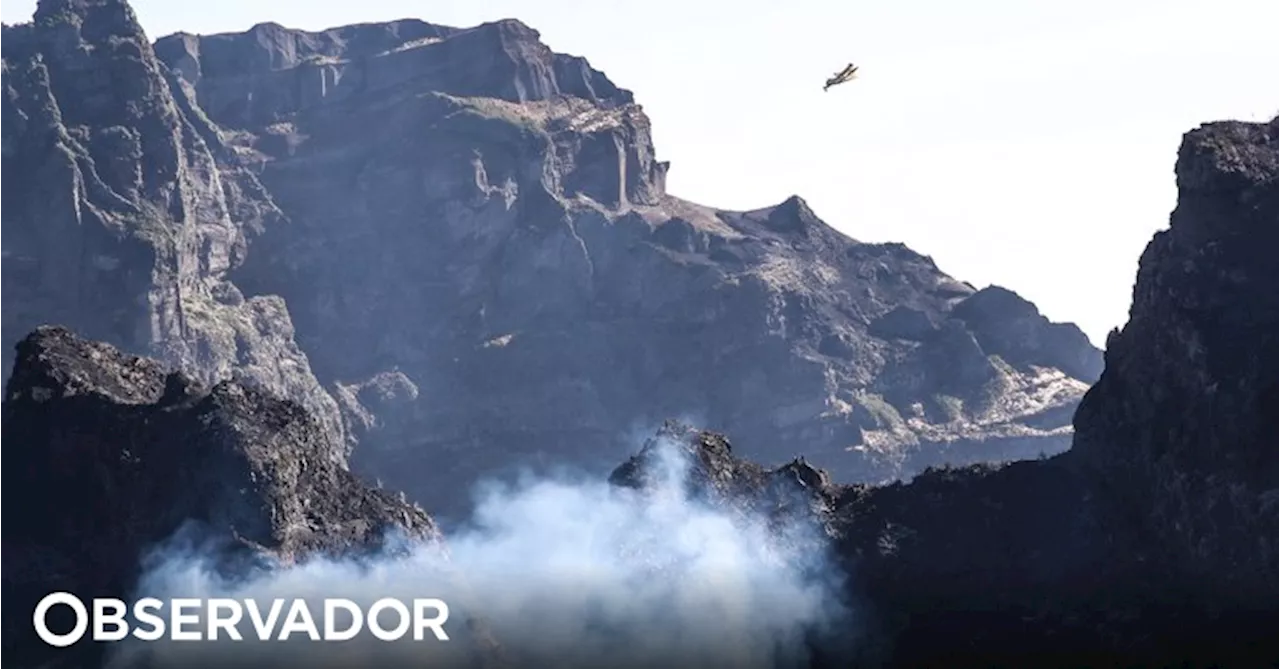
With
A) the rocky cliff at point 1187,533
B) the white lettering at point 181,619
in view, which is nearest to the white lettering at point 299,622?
the white lettering at point 181,619

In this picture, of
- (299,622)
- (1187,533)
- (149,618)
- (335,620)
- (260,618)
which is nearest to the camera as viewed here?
(1187,533)

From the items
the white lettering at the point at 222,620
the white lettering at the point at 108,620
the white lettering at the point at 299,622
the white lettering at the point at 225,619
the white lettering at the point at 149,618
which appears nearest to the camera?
the white lettering at the point at 299,622

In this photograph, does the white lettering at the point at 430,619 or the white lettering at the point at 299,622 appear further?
the white lettering at the point at 430,619

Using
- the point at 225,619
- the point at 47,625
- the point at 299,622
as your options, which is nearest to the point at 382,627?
the point at 299,622

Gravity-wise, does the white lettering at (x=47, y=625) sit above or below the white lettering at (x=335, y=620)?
above

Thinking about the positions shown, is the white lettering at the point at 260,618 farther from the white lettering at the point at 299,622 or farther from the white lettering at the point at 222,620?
the white lettering at the point at 299,622

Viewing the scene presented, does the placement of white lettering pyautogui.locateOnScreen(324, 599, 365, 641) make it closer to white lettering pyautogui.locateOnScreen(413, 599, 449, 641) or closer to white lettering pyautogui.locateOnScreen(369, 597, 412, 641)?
white lettering pyautogui.locateOnScreen(369, 597, 412, 641)

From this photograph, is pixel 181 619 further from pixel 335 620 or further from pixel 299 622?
pixel 335 620

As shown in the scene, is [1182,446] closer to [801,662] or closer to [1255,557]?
[1255,557]

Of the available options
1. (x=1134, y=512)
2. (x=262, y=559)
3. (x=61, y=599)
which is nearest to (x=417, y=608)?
(x=262, y=559)

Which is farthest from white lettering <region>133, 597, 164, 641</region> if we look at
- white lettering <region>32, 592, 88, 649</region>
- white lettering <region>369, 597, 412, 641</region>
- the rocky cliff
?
the rocky cliff

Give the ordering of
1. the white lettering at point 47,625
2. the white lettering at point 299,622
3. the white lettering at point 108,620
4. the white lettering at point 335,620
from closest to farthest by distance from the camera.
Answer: the white lettering at point 335,620 → the white lettering at point 299,622 → the white lettering at point 108,620 → the white lettering at point 47,625

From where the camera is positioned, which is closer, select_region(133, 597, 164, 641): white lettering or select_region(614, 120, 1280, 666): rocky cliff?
select_region(614, 120, 1280, 666): rocky cliff

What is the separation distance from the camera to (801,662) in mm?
197500
